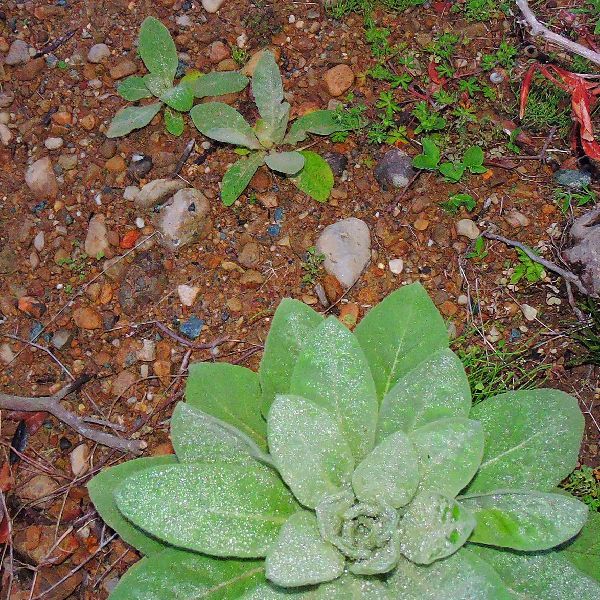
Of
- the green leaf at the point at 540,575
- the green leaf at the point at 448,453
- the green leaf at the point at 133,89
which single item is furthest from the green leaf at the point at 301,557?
the green leaf at the point at 133,89

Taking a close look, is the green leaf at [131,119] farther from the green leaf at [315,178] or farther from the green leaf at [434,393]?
the green leaf at [434,393]

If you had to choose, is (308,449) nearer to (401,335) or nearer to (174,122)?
(401,335)

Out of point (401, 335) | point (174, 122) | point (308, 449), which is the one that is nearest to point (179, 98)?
point (174, 122)

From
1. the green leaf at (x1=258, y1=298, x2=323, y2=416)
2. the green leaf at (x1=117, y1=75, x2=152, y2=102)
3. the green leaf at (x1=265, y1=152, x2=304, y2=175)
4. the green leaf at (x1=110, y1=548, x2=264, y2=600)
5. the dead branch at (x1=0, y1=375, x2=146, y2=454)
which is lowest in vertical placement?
the dead branch at (x1=0, y1=375, x2=146, y2=454)

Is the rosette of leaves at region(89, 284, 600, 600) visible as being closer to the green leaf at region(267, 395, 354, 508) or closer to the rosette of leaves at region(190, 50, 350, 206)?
the green leaf at region(267, 395, 354, 508)

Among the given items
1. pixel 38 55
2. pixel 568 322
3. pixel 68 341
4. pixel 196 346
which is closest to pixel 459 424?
pixel 568 322

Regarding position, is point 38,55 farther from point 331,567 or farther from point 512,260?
point 331,567

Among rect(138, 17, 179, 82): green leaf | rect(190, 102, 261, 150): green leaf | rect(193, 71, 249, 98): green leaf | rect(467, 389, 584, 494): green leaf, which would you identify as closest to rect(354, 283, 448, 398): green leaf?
rect(467, 389, 584, 494): green leaf
